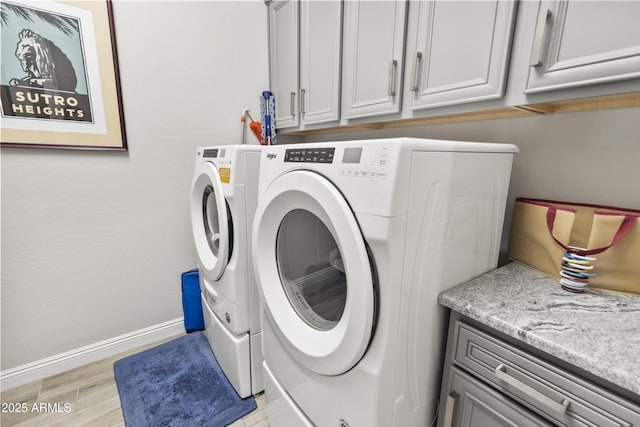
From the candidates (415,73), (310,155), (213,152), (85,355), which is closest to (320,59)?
(415,73)

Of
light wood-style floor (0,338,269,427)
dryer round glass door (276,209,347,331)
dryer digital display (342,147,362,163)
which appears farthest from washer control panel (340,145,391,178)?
light wood-style floor (0,338,269,427)

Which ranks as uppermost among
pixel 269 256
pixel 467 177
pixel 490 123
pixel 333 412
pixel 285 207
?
pixel 490 123

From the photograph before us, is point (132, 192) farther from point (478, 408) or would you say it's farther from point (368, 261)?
point (478, 408)

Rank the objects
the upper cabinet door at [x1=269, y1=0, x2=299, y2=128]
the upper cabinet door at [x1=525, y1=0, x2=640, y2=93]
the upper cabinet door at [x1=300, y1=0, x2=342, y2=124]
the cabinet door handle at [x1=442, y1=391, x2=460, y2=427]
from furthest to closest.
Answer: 1. the upper cabinet door at [x1=269, y1=0, x2=299, y2=128]
2. the upper cabinet door at [x1=300, y1=0, x2=342, y2=124]
3. the cabinet door handle at [x1=442, y1=391, x2=460, y2=427]
4. the upper cabinet door at [x1=525, y1=0, x2=640, y2=93]

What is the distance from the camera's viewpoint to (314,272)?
111cm

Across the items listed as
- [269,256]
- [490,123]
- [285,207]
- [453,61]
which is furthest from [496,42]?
[269,256]

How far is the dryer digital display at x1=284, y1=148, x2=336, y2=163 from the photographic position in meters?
0.77

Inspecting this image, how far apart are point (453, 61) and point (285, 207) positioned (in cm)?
79

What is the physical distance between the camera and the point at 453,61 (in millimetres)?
999

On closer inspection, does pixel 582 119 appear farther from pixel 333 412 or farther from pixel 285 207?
pixel 333 412

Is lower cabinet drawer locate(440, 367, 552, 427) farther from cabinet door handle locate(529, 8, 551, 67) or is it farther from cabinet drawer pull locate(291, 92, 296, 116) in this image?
cabinet drawer pull locate(291, 92, 296, 116)

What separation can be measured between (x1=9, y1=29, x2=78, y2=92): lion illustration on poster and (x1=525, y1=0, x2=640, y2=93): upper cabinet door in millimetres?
2039

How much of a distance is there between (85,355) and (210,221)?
44.4 inches

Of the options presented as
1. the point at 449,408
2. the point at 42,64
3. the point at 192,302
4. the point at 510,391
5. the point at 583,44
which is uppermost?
the point at 42,64
